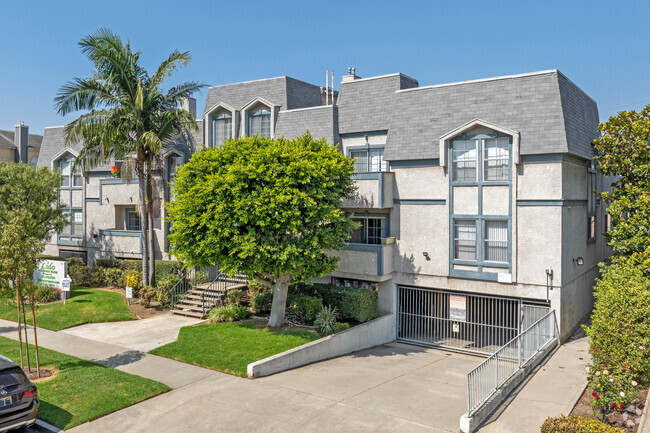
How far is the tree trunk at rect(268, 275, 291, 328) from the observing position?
18.5 metres

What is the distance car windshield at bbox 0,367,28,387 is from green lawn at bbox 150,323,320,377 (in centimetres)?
528

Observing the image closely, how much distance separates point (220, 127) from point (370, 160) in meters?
8.45

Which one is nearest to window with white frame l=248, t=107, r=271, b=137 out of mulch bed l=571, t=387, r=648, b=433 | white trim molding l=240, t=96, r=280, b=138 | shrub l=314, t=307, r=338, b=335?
white trim molding l=240, t=96, r=280, b=138

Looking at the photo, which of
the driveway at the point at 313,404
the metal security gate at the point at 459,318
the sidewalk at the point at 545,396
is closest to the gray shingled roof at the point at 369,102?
the metal security gate at the point at 459,318

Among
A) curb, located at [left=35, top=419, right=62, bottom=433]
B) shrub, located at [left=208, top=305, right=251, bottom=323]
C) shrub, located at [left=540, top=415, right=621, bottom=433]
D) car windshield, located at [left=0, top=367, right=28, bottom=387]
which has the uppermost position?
car windshield, located at [left=0, top=367, right=28, bottom=387]

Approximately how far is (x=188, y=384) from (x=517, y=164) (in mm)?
12780

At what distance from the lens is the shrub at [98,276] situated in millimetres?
27062

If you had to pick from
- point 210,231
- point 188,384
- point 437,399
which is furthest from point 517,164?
point 188,384

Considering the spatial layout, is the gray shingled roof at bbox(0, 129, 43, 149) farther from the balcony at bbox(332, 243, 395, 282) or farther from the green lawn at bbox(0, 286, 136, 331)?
the balcony at bbox(332, 243, 395, 282)

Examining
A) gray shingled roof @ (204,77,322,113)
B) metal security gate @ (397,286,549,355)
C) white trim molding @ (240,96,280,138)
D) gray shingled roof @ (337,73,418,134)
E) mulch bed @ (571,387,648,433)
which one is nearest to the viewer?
mulch bed @ (571,387,648,433)

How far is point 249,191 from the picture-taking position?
1677cm

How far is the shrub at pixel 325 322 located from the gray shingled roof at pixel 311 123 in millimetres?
7693

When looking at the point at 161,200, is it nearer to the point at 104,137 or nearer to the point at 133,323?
the point at 104,137

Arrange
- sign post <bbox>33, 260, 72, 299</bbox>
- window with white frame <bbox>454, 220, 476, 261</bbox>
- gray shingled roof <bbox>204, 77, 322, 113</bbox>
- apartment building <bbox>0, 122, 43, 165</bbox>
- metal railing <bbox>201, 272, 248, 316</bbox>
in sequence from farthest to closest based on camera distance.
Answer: apartment building <bbox>0, 122, 43, 165</bbox> → gray shingled roof <bbox>204, 77, 322, 113</bbox> → sign post <bbox>33, 260, 72, 299</bbox> → metal railing <bbox>201, 272, 248, 316</bbox> → window with white frame <bbox>454, 220, 476, 261</bbox>
